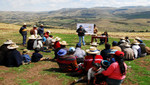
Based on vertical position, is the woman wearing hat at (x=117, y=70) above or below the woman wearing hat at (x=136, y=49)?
above

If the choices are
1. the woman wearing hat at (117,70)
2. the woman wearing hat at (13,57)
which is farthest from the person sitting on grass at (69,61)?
the woman wearing hat at (13,57)

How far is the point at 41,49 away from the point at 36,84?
7.62 metres

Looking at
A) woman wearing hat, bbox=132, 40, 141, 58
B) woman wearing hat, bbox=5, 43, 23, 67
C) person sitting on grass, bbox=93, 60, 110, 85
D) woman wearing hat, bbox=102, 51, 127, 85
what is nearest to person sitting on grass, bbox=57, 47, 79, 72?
person sitting on grass, bbox=93, 60, 110, 85

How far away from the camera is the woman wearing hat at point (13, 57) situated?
31.3ft

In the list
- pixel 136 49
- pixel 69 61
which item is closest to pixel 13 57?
pixel 69 61

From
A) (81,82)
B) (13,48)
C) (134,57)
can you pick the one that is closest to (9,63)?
(13,48)

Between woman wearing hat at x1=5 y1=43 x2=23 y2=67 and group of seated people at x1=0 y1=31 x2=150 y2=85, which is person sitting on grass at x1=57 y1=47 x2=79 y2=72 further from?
woman wearing hat at x1=5 y1=43 x2=23 y2=67

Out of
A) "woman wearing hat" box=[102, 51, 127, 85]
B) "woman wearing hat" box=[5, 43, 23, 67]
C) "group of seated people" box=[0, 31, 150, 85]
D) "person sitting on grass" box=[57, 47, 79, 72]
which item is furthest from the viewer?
"woman wearing hat" box=[5, 43, 23, 67]

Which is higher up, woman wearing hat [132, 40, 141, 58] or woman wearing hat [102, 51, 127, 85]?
woman wearing hat [102, 51, 127, 85]

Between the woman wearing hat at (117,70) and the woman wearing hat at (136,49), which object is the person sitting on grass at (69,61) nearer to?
the woman wearing hat at (117,70)

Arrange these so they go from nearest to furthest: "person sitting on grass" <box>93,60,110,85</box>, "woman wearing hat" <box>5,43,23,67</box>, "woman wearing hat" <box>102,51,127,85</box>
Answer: "woman wearing hat" <box>102,51,127,85</box> < "person sitting on grass" <box>93,60,110,85</box> < "woman wearing hat" <box>5,43,23,67</box>

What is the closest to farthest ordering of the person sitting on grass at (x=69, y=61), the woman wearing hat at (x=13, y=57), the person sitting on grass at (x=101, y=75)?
the person sitting on grass at (x=101, y=75) < the person sitting on grass at (x=69, y=61) < the woman wearing hat at (x=13, y=57)

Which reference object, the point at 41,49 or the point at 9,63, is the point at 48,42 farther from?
the point at 9,63

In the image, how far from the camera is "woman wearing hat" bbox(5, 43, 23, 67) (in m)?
9.53
